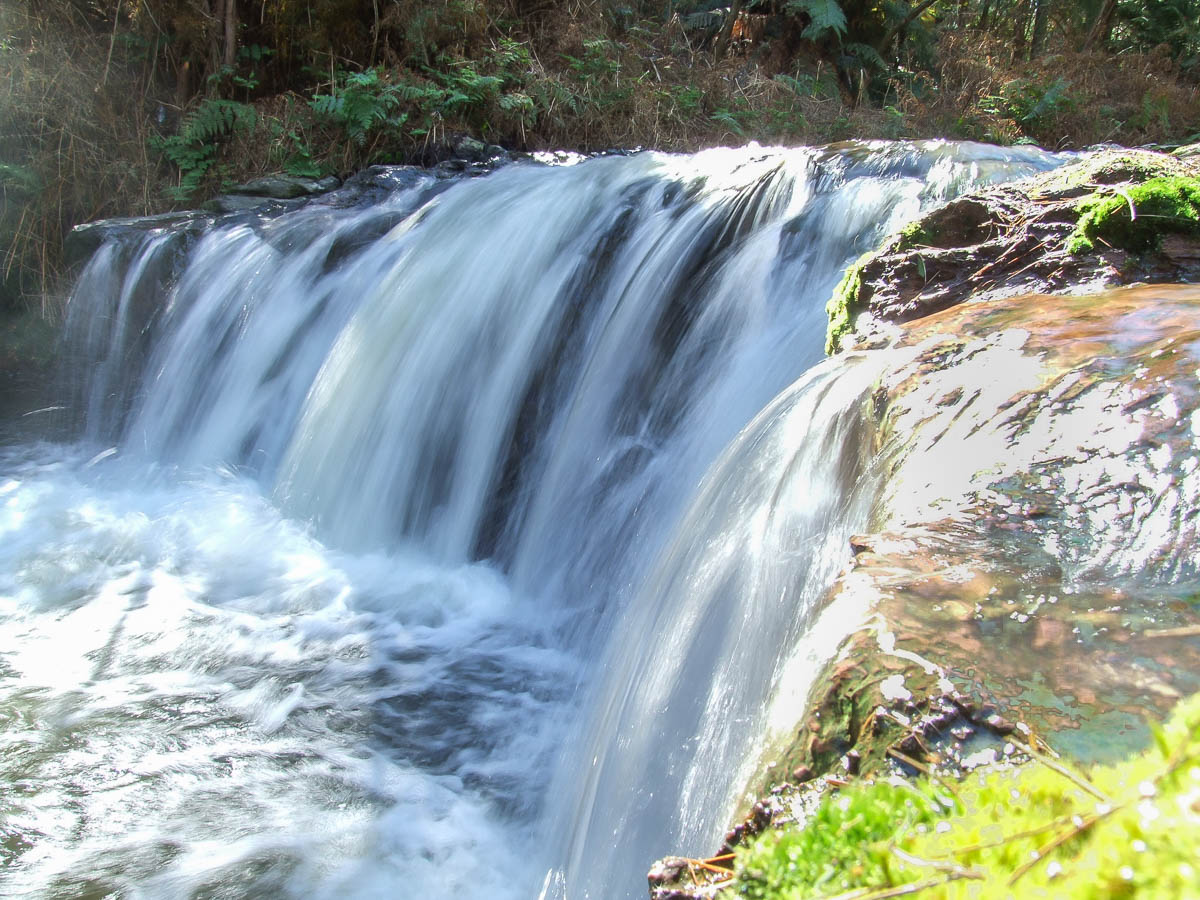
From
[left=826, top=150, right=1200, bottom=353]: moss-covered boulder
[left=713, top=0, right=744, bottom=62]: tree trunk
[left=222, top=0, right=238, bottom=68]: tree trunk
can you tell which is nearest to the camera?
[left=826, top=150, right=1200, bottom=353]: moss-covered boulder

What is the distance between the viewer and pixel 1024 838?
632 mm

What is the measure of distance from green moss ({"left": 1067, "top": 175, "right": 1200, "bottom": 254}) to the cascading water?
119 cm

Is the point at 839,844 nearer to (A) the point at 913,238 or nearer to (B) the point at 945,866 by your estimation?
(B) the point at 945,866

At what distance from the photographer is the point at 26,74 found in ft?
27.7

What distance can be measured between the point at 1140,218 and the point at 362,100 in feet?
24.2

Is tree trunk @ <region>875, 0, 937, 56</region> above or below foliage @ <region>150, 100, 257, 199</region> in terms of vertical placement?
above

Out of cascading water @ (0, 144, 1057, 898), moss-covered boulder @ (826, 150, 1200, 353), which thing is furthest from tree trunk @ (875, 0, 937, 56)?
moss-covered boulder @ (826, 150, 1200, 353)

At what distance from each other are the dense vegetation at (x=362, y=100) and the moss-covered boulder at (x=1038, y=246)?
6.27 meters

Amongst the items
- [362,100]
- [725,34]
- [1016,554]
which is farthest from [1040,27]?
[1016,554]

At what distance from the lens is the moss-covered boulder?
3.00 m

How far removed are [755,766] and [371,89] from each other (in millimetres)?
8726

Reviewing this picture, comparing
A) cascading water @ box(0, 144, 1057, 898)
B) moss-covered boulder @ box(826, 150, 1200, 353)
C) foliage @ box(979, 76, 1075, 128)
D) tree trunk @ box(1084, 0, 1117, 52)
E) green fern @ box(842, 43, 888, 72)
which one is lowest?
cascading water @ box(0, 144, 1057, 898)

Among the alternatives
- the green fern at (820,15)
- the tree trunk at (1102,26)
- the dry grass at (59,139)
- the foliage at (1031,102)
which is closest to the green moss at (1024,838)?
the dry grass at (59,139)

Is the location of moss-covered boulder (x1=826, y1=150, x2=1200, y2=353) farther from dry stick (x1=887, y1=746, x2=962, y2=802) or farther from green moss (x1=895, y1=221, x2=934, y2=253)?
dry stick (x1=887, y1=746, x2=962, y2=802)
